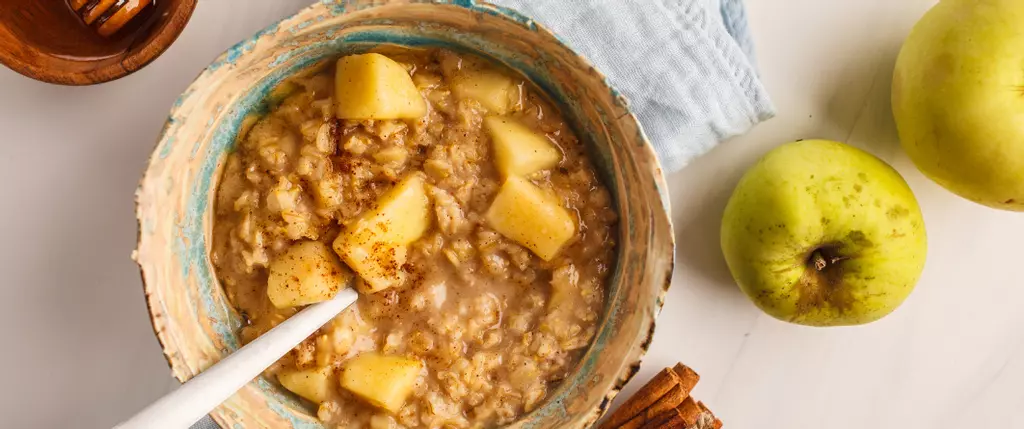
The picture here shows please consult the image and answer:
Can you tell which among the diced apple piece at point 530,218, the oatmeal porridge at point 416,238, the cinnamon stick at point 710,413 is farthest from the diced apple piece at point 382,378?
the cinnamon stick at point 710,413

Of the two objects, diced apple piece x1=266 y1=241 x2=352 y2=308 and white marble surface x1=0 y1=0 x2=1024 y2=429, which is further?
white marble surface x1=0 y1=0 x2=1024 y2=429

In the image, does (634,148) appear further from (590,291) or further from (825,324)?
(825,324)

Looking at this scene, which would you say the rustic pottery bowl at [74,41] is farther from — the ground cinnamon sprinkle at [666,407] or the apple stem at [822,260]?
the apple stem at [822,260]

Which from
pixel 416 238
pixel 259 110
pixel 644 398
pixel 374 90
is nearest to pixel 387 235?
pixel 416 238

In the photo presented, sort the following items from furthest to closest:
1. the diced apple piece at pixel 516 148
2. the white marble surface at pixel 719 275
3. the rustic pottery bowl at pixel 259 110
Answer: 1. the white marble surface at pixel 719 275
2. the diced apple piece at pixel 516 148
3. the rustic pottery bowl at pixel 259 110

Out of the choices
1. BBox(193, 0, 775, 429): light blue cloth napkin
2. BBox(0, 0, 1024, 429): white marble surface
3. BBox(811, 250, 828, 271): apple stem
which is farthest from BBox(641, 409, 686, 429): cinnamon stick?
BBox(193, 0, 775, 429): light blue cloth napkin

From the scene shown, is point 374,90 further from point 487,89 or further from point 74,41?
point 74,41

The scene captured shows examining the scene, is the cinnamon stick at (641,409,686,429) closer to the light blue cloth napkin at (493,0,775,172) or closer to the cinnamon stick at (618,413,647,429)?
the cinnamon stick at (618,413,647,429)
